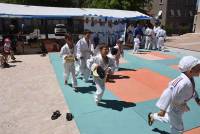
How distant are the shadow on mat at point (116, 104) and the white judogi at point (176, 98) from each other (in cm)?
264

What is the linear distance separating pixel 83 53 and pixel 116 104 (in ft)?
9.11

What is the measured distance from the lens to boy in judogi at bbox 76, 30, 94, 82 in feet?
28.7

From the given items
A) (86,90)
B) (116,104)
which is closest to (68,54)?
(86,90)

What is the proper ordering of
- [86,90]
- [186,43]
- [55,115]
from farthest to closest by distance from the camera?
[186,43] → [86,90] → [55,115]

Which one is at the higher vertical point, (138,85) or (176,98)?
(176,98)

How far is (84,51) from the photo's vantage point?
8.95 m

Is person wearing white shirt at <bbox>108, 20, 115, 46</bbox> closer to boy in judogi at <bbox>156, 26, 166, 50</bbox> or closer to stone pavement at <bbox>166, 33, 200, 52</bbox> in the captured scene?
boy in judogi at <bbox>156, 26, 166, 50</bbox>

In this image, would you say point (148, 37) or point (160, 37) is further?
point (148, 37)

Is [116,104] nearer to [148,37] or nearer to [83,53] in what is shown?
[83,53]

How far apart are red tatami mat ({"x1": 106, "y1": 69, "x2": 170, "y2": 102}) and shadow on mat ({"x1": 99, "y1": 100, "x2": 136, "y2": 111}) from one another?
33 cm

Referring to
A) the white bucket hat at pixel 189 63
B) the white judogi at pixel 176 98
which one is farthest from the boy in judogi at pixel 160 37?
the white bucket hat at pixel 189 63

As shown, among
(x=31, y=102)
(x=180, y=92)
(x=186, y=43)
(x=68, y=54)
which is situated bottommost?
(x=31, y=102)

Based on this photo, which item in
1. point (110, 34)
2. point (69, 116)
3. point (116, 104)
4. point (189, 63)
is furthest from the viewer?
point (110, 34)

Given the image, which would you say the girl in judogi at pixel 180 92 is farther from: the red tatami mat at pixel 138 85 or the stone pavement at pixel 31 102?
the red tatami mat at pixel 138 85
